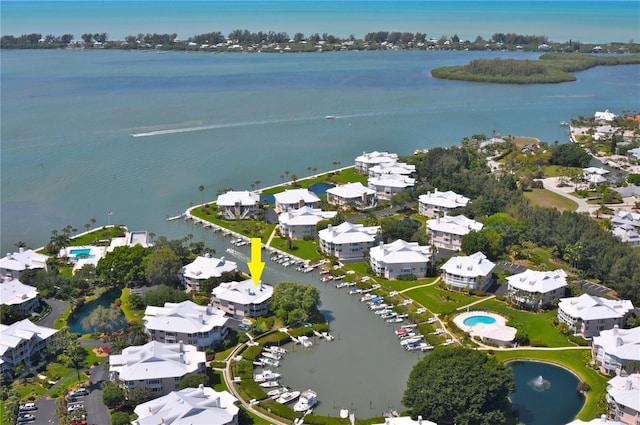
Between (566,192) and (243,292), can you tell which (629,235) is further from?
(243,292)

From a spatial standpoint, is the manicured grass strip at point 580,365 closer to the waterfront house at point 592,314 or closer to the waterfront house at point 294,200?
the waterfront house at point 592,314

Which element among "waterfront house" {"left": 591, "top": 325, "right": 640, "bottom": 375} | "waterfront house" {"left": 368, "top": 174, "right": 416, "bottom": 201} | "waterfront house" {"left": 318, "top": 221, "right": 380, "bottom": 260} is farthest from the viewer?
"waterfront house" {"left": 368, "top": 174, "right": 416, "bottom": 201}

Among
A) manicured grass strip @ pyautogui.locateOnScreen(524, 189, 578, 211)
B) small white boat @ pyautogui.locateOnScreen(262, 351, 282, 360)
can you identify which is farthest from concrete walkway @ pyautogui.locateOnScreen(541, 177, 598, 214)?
small white boat @ pyautogui.locateOnScreen(262, 351, 282, 360)

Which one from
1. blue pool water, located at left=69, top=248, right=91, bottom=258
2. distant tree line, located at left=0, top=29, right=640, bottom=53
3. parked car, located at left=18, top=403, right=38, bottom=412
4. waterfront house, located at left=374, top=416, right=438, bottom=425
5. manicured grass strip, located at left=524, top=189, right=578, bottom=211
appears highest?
distant tree line, located at left=0, top=29, right=640, bottom=53

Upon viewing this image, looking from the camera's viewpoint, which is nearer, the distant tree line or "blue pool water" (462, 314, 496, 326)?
"blue pool water" (462, 314, 496, 326)

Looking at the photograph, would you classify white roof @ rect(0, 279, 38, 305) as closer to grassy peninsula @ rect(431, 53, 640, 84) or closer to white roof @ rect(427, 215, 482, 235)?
white roof @ rect(427, 215, 482, 235)

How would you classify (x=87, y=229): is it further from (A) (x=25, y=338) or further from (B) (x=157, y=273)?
(A) (x=25, y=338)
